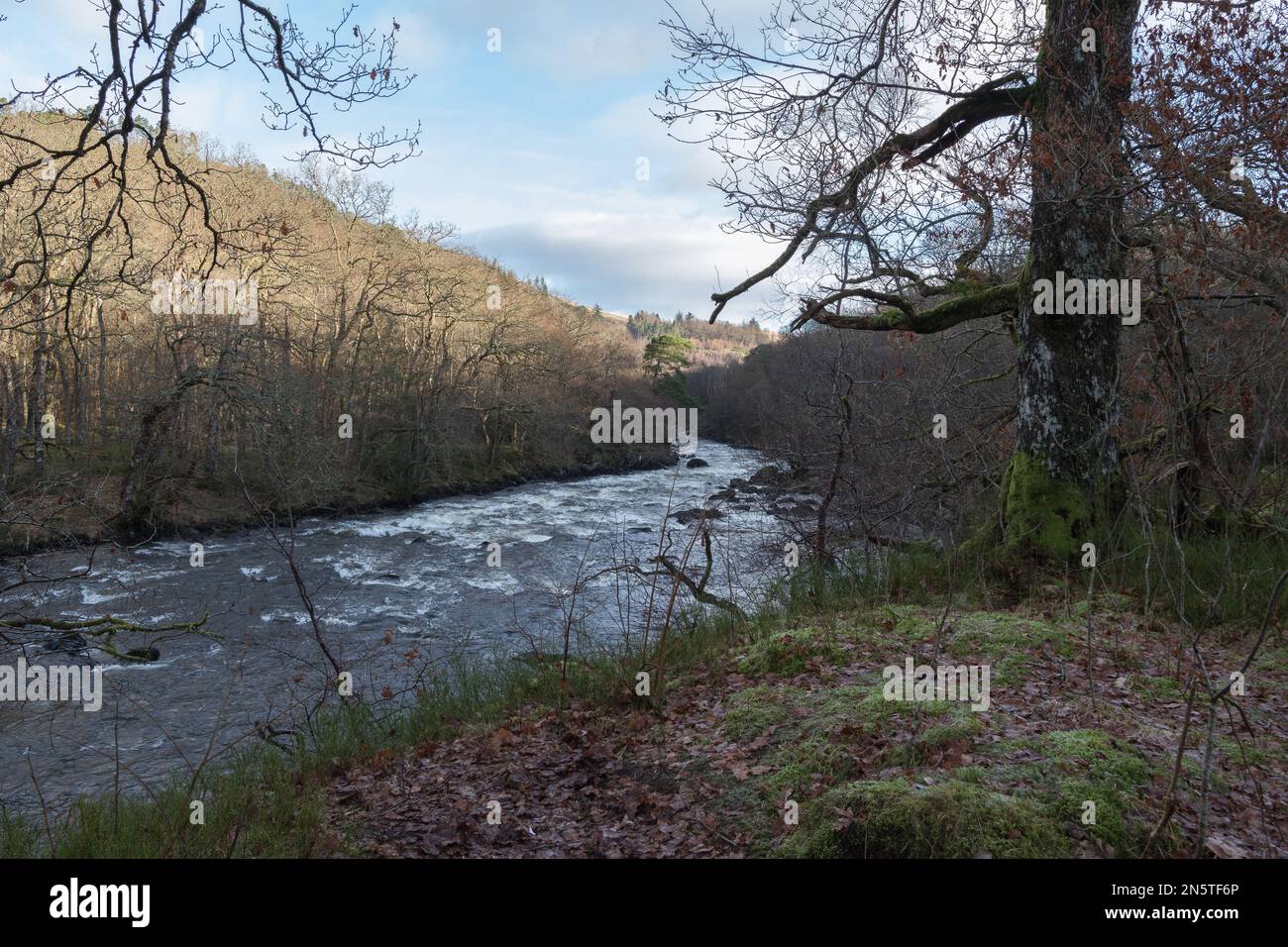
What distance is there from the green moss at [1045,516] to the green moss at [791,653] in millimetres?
2621

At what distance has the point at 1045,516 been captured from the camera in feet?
26.7

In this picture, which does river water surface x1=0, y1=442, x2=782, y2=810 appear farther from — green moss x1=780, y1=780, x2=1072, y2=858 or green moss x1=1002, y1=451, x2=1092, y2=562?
green moss x1=1002, y1=451, x2=1092, y2=562

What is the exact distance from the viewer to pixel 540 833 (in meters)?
4.48

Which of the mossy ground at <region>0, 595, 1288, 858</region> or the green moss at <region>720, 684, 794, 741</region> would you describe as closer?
the mossy ground at <region>0, 595, 1288, 858</region>

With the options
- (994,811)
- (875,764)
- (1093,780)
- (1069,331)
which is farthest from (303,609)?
(1093,780)

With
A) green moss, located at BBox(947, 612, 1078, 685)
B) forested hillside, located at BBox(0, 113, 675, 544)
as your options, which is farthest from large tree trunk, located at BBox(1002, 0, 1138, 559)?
forested hillside, located at BBox(0, 113, 675, 544)

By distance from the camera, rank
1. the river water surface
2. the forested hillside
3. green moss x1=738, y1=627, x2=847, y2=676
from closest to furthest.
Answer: green moss x1=738, y1=627, x2=847, y2=676, the river water surface, the forested hillside

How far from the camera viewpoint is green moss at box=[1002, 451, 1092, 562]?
8.05 metres

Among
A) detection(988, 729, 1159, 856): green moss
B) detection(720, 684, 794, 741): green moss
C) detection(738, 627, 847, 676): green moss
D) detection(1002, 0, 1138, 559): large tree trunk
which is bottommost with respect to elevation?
detection(720, 684, 794, 741): green moss

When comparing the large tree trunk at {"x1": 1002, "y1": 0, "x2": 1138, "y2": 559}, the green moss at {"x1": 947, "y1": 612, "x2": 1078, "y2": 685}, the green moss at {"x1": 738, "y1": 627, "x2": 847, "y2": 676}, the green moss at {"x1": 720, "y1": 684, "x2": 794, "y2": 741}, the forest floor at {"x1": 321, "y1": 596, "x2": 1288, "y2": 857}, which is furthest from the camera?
the large tree trunk at {"x1": 1002, "y1": 0, "x2": 1138, "y2": 559}

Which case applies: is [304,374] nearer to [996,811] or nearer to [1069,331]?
[1069,331]

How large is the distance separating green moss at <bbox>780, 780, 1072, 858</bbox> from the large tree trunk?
5.15 m
